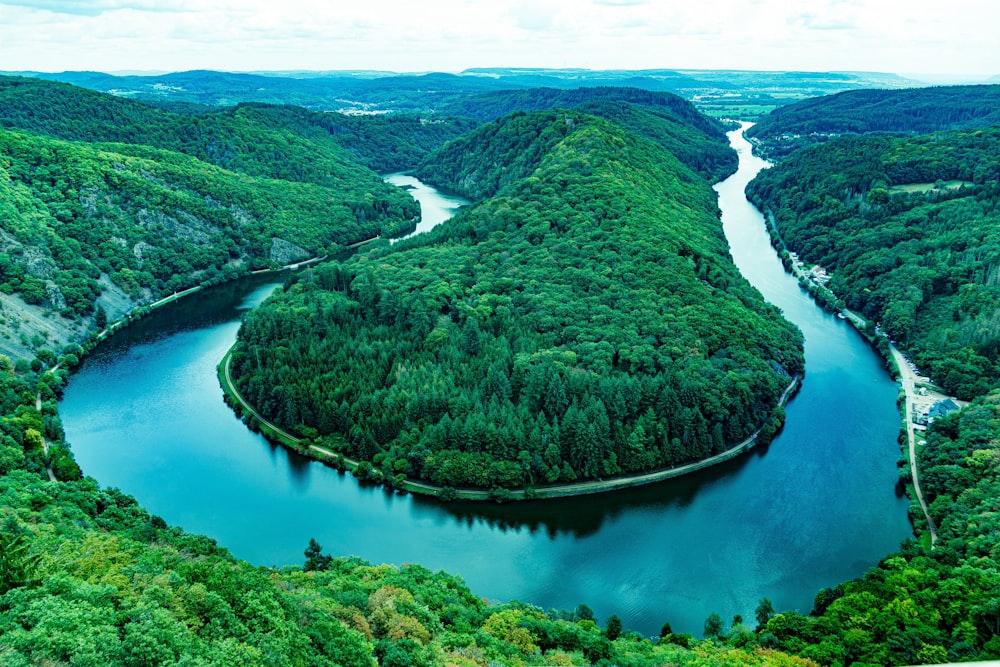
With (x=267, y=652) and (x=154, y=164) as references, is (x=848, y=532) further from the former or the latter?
(x=154, y=164)

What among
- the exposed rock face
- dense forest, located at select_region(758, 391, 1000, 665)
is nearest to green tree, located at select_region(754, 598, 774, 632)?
dense forest, located at select_region(758, 391, 1000, 665)

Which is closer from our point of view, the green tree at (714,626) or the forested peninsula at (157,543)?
the forested peninsula at (157,543)

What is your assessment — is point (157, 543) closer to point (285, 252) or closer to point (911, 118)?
point (285, 252)

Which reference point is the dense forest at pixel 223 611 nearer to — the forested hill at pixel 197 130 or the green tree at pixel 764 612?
the green tree at pixel 764 612

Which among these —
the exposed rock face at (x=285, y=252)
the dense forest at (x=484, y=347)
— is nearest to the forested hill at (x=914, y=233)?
the dense forest at (x=484, y=347)

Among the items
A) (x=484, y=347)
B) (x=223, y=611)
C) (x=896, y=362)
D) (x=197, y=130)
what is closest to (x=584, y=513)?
(x=484, y=347)
